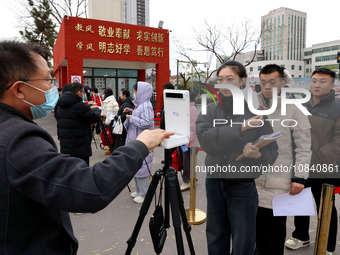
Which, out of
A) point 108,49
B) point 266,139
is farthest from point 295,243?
point 108,49

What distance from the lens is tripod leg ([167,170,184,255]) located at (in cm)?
161

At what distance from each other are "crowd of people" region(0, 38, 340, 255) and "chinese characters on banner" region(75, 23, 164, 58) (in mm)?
9453

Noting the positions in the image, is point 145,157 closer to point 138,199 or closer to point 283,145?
point 283,145

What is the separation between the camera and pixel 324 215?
215 centimetres

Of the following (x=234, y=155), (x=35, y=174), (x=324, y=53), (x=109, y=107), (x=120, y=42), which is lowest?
(x=234, y=155)

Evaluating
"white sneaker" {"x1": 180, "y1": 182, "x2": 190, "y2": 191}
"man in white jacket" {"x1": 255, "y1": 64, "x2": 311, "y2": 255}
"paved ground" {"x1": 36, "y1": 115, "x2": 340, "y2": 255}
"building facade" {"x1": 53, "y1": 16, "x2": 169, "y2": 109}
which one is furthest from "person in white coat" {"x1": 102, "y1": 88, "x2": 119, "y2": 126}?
"man in white jacket" {"x1": 255, "y1": 64, "x2": 311, "y2": 255}

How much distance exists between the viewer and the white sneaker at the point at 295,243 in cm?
282

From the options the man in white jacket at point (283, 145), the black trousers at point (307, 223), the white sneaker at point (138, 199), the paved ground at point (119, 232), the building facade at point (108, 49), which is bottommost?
the paved ground at point (119, 232)

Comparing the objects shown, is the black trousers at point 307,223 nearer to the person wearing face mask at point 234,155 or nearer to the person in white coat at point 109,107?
the person wearing face mask at point 234,155

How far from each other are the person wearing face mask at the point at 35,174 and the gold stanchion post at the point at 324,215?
1.72 m

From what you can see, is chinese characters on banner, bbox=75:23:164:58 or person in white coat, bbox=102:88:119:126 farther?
chinese characters on banner, bbox=75:23:164:58

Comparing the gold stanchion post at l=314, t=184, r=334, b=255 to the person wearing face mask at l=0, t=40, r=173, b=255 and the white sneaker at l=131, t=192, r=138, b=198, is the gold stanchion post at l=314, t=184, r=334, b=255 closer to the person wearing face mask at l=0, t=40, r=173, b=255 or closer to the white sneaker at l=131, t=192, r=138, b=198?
the person wearing face mask at l=0, t=40, r=173, b=255

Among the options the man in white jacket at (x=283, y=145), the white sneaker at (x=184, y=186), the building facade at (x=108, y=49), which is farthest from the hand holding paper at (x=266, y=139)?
the building facade at (x=108, y=49)

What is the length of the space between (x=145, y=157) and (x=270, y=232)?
182 centimetres
